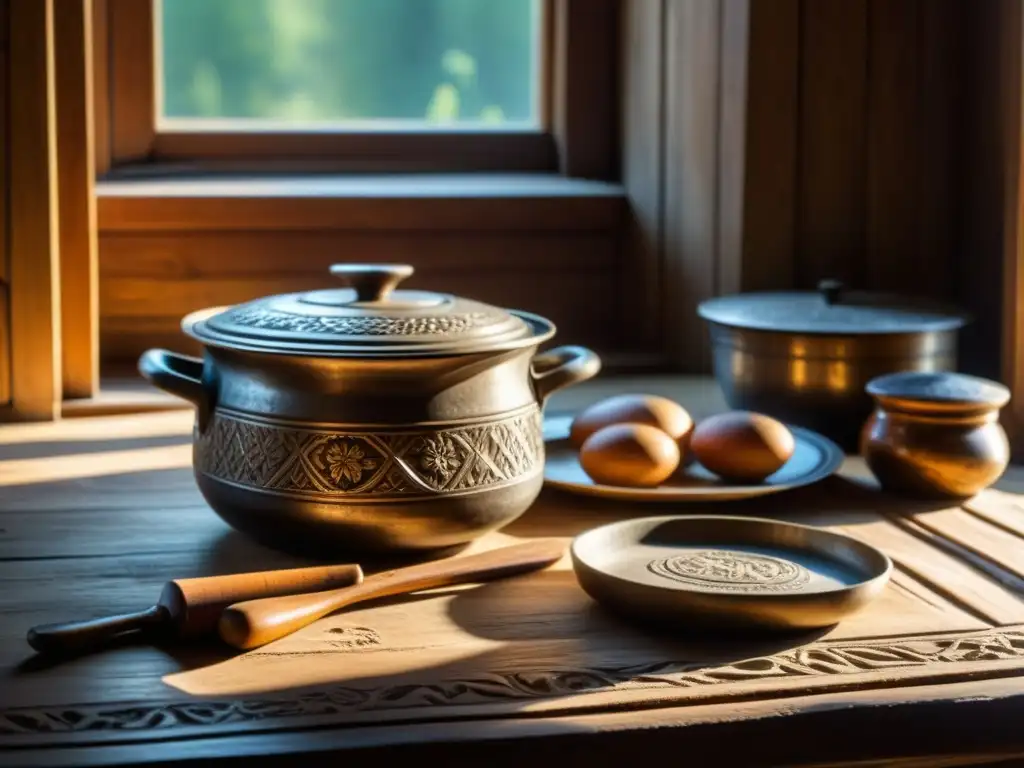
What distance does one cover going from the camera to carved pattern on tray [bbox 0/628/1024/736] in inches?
26.8

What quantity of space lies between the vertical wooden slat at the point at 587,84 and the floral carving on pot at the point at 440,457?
1.05 metres

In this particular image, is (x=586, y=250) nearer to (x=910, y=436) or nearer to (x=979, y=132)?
(x=979, y=132)

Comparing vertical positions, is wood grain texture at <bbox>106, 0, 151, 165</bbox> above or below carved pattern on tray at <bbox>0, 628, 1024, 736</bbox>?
above

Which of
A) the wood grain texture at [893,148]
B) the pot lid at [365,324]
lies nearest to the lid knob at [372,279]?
the pot lid at [365,324]

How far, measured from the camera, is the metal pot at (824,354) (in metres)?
1.28

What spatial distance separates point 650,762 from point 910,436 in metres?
0.52

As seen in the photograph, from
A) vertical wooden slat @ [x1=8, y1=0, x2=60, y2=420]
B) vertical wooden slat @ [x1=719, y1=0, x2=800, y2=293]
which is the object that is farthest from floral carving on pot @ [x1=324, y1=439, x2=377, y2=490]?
vertical wooden slat @ [x1=719, y1=0, x2=800, y2=293]

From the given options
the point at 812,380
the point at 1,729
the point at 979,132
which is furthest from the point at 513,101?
the point at 1,729

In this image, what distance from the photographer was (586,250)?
177cm

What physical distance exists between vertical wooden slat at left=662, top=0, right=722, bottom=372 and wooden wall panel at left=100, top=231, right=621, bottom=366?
139 millimetres

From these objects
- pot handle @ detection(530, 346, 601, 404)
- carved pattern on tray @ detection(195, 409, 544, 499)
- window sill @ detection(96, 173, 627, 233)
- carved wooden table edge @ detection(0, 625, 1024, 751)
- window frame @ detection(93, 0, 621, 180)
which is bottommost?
carved wooden table edge @ detection(0, 625, 1024, 751)

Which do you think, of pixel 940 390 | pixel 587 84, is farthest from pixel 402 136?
pixel 940 390

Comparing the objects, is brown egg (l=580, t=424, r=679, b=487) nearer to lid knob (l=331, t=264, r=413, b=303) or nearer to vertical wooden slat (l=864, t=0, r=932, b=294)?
lid knob (l=331, t=264, r=413, b=303)

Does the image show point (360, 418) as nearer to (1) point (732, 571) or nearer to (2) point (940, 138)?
(1) point (732, 571)
